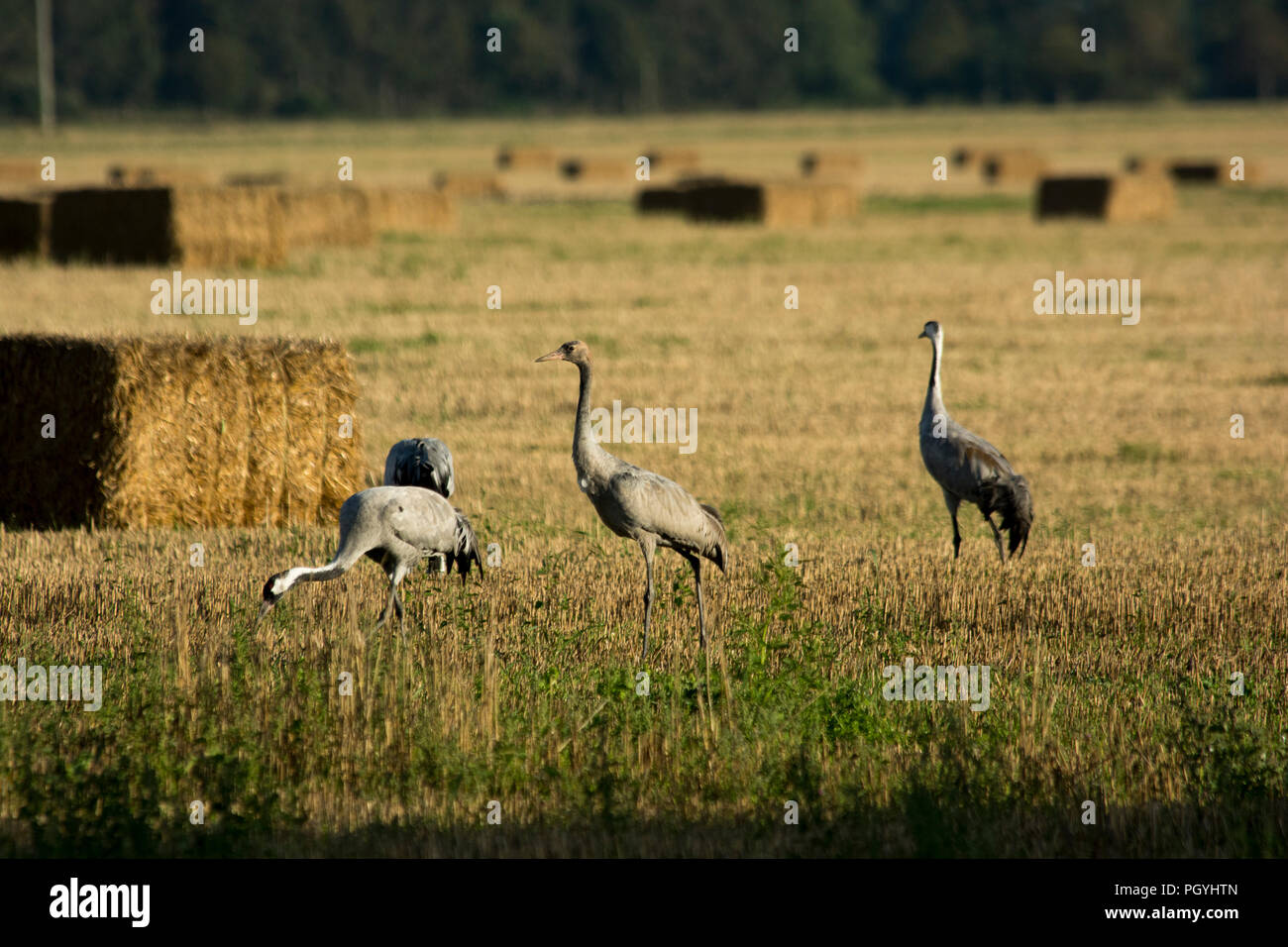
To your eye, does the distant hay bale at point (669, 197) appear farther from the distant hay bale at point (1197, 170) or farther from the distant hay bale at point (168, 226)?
the distant hay bale at point (1197, 170)

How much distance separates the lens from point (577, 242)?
3844 cm

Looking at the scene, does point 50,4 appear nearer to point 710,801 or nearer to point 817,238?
point 817,238

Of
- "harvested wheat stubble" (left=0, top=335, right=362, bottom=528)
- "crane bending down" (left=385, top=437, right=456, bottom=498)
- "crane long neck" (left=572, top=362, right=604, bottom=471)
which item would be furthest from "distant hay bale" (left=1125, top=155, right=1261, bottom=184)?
"crane long neck" (left=572, top=362, right=604, bottom=471)

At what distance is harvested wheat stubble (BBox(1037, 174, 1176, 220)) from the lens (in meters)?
46.0

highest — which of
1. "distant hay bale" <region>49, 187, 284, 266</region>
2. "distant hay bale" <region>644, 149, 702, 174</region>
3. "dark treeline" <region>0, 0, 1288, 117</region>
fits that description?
"dark treeline" <region>0, 0, 1288, 117</region>

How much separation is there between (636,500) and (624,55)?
139 meters

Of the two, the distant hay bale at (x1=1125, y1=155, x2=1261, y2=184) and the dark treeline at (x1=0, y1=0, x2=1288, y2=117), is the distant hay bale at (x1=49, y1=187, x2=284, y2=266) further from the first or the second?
the dark treeline at (x1=0, y1=0, x2=1288, y2=117)

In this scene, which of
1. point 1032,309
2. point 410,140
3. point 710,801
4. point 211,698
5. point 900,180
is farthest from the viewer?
point 410,140

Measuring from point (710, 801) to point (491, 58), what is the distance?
466 ft

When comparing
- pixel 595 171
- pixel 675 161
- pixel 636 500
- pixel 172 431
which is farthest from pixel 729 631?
pixel 675 161

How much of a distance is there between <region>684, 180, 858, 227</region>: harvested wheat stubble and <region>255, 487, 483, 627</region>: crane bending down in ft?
113

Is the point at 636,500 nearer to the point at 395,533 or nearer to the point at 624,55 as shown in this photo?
the point at 395,533
